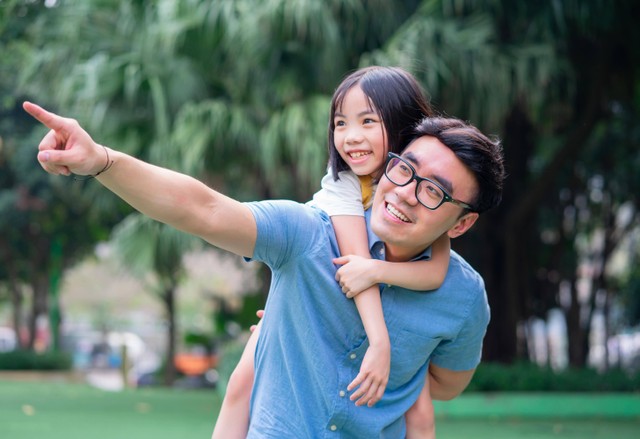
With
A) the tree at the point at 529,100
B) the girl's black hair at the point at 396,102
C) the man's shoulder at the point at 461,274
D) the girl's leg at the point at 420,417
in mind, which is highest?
the tree at the point at 529,100

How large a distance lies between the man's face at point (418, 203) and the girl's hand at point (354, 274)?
8cm

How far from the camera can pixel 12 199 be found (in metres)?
18.6

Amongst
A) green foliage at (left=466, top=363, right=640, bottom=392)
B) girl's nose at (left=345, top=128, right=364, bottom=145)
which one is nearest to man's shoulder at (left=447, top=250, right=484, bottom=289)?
girl's nose at (left=345, top=128, right=364, bottom=145)

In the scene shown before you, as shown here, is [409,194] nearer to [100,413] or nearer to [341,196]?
[341,196]

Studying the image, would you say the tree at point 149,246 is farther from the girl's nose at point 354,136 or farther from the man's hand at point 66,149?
the man's hand at point 66,149

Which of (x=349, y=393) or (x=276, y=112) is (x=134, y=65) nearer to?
(x=276, y=112)

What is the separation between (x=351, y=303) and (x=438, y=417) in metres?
8.95

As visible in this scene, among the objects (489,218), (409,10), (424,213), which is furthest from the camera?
(489,218)

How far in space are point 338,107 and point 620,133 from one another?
14186mm

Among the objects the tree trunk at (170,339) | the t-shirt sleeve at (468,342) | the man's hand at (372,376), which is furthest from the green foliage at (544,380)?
the tree trunk at (170,339)

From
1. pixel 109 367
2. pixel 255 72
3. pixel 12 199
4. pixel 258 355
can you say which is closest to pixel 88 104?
pixel 255 72

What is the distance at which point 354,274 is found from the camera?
6.88ft

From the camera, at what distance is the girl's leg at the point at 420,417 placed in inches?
92.4

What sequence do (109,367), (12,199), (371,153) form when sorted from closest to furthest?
(371,153)
(12,199)
(109,367)
